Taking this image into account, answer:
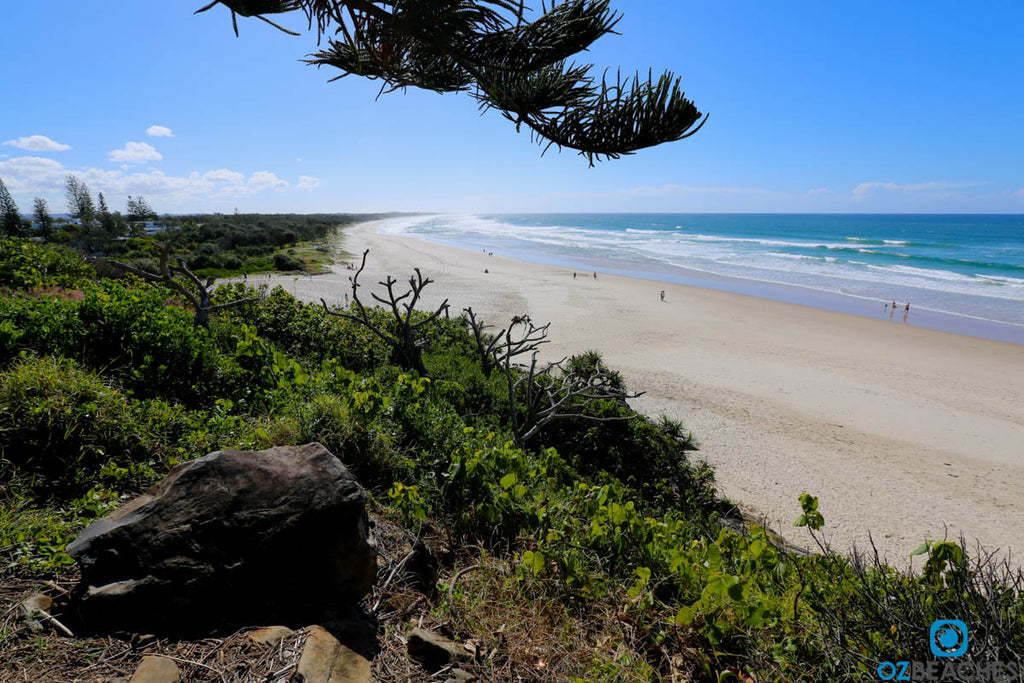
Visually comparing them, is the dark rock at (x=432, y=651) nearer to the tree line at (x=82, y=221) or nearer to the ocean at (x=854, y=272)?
the tree line at (x=82, y=221)

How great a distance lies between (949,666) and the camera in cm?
155

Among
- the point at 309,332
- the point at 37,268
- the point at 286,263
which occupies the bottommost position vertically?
the point at 309,332

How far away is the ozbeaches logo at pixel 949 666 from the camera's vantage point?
4.83 feet

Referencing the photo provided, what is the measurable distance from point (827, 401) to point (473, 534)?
1077cm

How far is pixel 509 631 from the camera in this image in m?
2.19

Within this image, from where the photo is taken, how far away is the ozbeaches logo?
1.47m

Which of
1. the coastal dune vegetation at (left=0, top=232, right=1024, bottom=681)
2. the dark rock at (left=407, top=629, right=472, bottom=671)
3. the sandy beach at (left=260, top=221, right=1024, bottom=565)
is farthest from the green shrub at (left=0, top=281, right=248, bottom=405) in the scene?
the sandy beach at (left=260, top=221, right=1024, bottom=565)

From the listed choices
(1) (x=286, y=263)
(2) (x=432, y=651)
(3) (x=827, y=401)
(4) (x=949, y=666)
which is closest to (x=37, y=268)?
(2) (x=432, y=651)

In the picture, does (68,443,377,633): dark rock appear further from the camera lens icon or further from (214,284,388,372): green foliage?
(214,284,388,372): green foliage

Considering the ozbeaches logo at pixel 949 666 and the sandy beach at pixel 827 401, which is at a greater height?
the ozbeaches logo at pixel 949 666

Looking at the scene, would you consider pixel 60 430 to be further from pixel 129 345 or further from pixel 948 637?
pixel 948 637

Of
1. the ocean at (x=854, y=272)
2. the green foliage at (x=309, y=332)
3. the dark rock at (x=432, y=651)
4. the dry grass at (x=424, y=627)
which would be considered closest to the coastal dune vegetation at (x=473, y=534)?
the dry grass at (x=424, y=627)

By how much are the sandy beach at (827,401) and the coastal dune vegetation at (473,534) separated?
282 centimetres

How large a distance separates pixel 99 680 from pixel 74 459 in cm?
182
